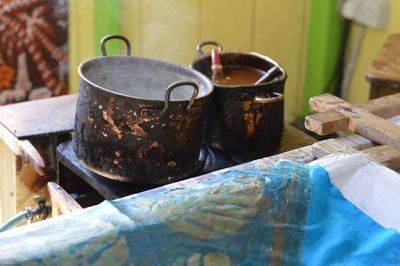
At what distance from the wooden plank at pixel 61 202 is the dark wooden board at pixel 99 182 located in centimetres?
5

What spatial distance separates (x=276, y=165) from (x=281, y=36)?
1832 millimetres

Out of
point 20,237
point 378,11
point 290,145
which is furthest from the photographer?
point 378,11

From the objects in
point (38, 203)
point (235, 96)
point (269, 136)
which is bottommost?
point (38, 203)

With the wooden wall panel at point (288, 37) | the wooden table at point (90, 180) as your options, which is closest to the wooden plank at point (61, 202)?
the wooden table at point (90, 180)

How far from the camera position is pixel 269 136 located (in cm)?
151

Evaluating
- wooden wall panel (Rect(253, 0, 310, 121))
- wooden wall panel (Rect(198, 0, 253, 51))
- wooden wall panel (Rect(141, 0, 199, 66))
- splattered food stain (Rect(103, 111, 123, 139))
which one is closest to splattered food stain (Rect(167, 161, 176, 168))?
splattered food stain (Rect(103, 111, 123, 139))

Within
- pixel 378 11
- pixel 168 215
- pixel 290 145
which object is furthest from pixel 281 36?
pixel 168 215

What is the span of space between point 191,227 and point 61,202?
0.44 meters

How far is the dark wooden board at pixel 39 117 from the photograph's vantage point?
4.99 ft

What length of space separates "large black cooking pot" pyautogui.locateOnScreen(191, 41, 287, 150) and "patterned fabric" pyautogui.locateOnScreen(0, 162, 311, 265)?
0.34m

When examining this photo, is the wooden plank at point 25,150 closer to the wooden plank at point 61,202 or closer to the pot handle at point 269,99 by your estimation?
the wooden plank at point 61,202

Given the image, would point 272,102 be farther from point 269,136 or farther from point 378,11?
point 378,11

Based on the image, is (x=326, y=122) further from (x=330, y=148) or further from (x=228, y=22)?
(x=228, y=22)

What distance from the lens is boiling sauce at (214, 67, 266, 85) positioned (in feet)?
5.08
